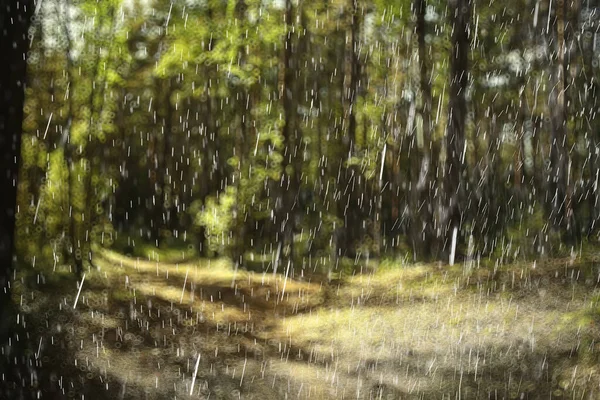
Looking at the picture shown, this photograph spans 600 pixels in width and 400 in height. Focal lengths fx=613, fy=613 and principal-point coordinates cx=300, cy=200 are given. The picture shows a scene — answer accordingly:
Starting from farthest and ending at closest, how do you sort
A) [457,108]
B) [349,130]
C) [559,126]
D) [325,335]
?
[349,130]
[457,108]
[559,126]
[325,335]

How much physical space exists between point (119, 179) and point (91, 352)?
202cm

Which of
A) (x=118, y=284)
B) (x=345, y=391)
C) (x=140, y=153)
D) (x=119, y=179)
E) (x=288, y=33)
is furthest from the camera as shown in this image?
(x=288, y=33)

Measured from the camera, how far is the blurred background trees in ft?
24.1

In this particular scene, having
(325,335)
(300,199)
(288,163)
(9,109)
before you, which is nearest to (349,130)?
(288,163)

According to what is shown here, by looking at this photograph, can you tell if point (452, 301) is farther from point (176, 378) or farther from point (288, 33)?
point (288, 33)

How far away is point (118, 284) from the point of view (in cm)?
616

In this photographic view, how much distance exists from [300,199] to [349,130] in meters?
1.24

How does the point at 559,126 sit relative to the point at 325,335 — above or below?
above

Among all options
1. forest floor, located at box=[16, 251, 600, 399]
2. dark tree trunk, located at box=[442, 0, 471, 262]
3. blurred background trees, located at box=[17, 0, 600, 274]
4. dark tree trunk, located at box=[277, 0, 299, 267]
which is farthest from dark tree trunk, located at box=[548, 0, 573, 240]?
dark tree trunk, located at box=[277, 0, 299, 267]

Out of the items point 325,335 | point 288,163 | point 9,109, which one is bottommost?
point 325,335

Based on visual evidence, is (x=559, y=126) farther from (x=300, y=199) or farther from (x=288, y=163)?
(x=288, y=163)

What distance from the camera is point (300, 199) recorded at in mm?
9047

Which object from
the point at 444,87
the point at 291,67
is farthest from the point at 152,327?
the point at 444,87

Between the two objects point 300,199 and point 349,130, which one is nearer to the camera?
point 349,130
